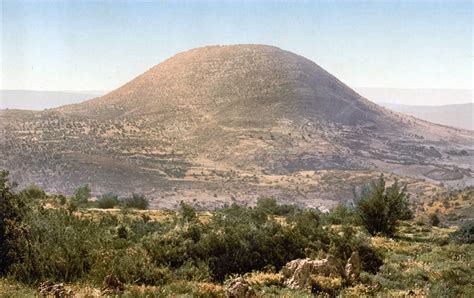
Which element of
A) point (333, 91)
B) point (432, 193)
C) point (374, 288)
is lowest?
point (432, 193)

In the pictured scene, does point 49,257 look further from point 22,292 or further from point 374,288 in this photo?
point 374,288

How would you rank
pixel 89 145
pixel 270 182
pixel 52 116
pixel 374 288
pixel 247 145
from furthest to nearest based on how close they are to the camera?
pixel 52 116, pixel 247 145, pixel 89 145, pixel 270 182, pixel 374 288

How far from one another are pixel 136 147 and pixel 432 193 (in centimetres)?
4468

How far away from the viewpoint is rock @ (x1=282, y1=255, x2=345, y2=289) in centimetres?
1194

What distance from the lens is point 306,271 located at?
12.3m

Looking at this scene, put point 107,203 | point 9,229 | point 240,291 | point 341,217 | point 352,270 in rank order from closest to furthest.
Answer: point 240,291
point 9,229
point 352,270
point 341,217
point 107,203

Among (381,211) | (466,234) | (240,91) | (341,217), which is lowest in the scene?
(341,217)

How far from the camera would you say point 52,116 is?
94.7m

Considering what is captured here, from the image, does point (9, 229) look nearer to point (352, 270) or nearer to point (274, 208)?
point (352, 270)

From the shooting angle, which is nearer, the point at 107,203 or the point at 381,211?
the point at 381,211

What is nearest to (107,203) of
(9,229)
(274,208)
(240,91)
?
(274,208)

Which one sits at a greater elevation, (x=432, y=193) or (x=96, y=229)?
(x=96, y=229)

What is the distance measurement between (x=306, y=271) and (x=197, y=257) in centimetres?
356

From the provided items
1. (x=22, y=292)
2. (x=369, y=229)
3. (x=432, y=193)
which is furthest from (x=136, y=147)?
(x=22, y=292)
